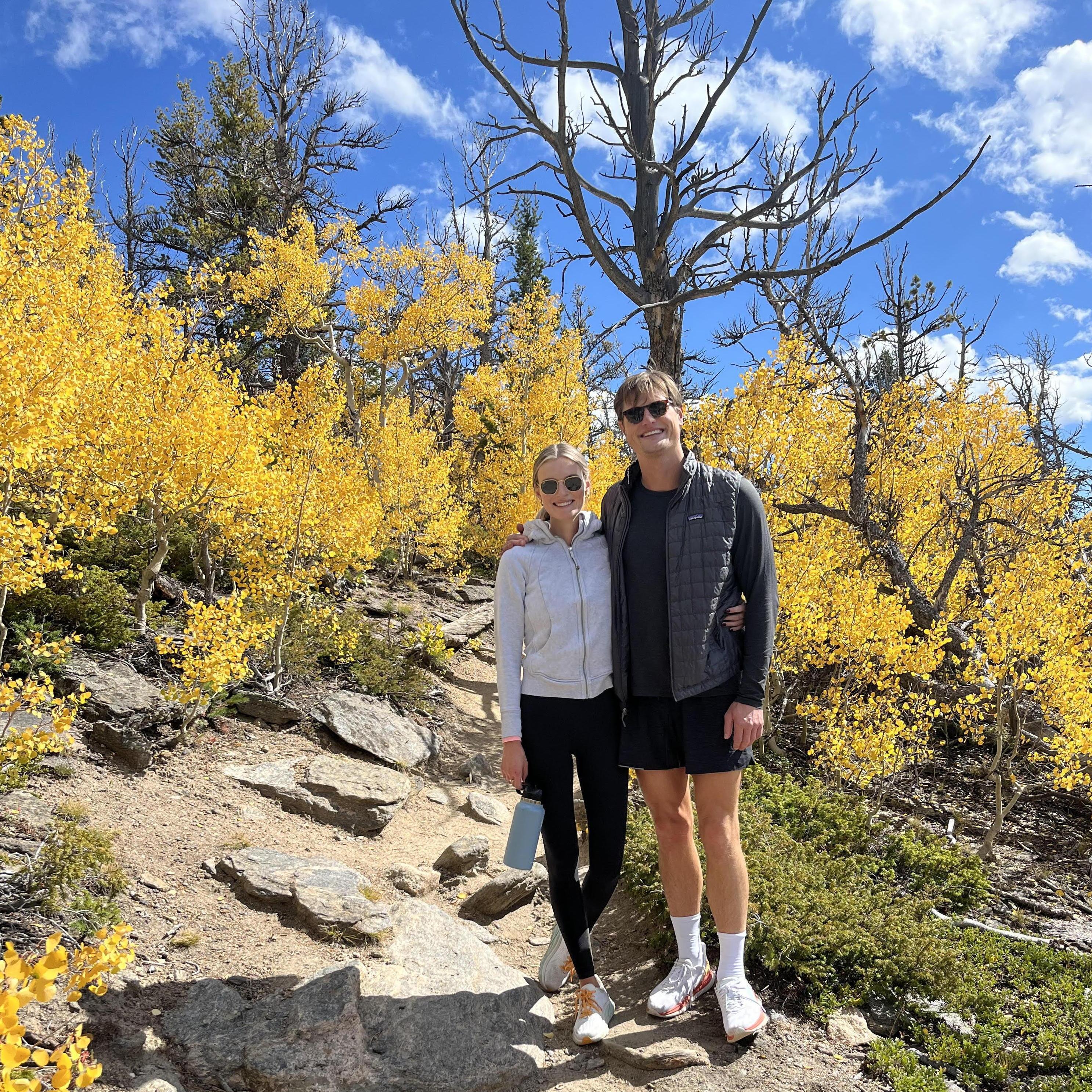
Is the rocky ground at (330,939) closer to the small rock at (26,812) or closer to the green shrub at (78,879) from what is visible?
the small rock at (26,812)

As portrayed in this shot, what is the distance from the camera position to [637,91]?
6.87 metres

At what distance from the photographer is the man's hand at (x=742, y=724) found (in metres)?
2.46

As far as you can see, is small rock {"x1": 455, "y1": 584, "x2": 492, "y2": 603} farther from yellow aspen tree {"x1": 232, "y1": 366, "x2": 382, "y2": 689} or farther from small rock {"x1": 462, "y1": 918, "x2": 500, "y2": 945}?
small rock {"x1": 462, "y1": 918, "x2": 500, "y2": 945}

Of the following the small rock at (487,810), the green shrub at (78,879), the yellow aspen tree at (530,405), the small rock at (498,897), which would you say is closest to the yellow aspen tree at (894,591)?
the small rock at (487,810)

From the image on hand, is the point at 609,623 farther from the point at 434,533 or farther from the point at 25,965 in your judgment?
the point at 434,533

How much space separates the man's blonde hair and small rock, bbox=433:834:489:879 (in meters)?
3.17

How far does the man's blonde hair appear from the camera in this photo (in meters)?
2.64

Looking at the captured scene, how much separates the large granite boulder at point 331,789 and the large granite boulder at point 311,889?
0.98 metres

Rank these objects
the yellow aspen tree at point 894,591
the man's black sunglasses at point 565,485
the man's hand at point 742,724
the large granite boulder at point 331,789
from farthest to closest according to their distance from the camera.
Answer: the yellow aspen tree at point 894,591 → the large granite boulder at point 331,789 → the man's black sunglasses at point 565,485 → the man's hand at point 742,724

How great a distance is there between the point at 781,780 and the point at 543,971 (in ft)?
11.4

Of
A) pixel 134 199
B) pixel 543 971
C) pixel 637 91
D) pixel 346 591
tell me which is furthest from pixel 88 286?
pixel 134 199

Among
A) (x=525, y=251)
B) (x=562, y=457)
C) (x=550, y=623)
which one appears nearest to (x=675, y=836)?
(x=550, y=623)

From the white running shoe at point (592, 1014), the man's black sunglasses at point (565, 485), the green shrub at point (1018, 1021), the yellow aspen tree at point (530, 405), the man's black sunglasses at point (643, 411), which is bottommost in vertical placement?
the green shrub at point (1018, 1021)

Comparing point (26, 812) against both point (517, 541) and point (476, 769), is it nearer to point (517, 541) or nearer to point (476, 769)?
point (517, 541)
